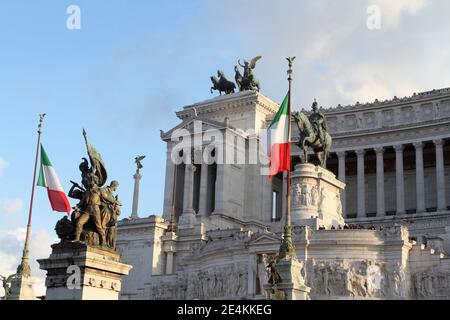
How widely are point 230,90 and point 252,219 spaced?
1908cm

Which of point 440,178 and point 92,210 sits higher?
point 440,178

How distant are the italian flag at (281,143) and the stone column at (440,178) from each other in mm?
43896

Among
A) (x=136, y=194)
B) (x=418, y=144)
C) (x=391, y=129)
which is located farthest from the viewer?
(x=391, y=129)

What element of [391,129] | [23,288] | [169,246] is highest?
[391,129]

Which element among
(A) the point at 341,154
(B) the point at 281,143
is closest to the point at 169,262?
(B) the point at 281,143

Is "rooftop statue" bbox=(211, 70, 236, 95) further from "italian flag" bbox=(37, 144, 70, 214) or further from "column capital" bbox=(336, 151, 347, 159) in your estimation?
"italian flag" bbox=(37, 144, 70, 214)

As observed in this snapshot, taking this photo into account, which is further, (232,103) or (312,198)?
(232,103)

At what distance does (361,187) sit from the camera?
81938 millimetres

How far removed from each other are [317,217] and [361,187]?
100 feet

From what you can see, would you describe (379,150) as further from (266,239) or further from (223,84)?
(266,239)

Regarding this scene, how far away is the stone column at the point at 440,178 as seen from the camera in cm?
7538

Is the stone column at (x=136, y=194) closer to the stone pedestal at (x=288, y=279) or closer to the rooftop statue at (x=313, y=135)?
the rooftop statue at (x=313, y=135)
